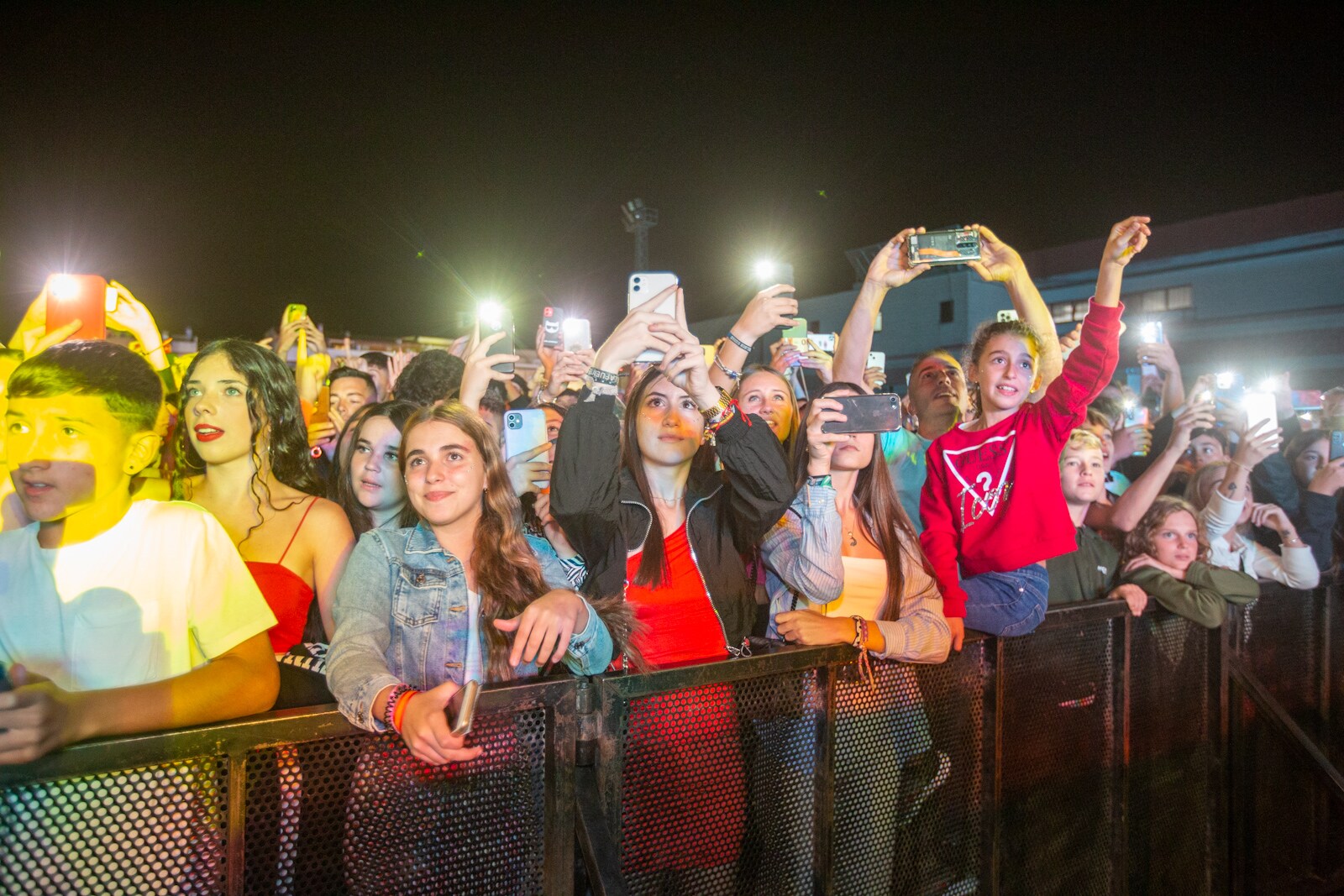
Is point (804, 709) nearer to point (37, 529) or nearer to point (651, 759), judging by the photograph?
point (651, 759)

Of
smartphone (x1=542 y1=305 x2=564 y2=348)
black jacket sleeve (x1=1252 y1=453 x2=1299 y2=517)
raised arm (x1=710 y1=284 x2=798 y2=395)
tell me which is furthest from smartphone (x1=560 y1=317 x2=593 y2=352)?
black jacket sleeve (x1=1252 y1=453 x2=1299 y2=517)

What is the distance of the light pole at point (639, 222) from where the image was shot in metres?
14.7

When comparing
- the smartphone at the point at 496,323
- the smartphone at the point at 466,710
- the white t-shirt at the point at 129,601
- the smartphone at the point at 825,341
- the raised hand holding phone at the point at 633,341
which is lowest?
the smartphone at the point at 466,710

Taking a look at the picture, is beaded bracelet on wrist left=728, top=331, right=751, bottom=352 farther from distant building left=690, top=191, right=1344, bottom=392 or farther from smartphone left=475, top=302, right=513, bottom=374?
distant building left=690, top=191, right=1344, bottom=392

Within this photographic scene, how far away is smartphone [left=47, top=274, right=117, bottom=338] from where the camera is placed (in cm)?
341

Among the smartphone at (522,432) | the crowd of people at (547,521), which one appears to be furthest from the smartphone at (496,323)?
the smartphone at (522,432)

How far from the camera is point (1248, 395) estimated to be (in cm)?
445

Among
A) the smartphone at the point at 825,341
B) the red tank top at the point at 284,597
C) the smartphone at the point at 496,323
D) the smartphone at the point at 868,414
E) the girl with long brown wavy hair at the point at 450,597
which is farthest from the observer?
the smartphone at the point at 825,341

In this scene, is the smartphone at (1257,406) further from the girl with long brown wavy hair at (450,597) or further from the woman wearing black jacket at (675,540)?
the girl with long brown wavy hair at (450,597)

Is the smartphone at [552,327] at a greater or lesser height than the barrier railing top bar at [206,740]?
greater

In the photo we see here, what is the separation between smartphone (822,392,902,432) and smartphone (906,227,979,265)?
964 mm

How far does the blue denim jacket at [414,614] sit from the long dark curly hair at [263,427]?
2.28 ft

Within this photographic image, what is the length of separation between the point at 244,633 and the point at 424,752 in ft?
1.78

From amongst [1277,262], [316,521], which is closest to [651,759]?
[316,521]
